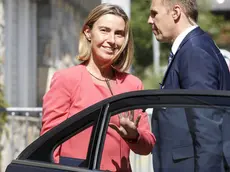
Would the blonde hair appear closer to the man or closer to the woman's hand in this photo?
the man

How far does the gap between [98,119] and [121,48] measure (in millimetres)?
914

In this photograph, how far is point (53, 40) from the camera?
40.9 feet

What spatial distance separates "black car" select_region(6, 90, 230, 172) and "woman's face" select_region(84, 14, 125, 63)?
740mm

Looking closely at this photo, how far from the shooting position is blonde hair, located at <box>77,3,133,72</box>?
17.1 feet

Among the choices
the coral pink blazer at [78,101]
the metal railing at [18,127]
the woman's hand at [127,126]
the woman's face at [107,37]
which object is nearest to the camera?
the woman's hand at [127,126]

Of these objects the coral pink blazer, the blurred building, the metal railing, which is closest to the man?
the coral pink blazer

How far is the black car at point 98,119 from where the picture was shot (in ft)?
13.8

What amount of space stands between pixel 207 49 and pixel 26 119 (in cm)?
408

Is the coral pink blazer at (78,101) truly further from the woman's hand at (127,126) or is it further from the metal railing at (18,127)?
the metal railing at (18,127)

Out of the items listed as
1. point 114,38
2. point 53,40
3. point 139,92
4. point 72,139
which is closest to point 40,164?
point 72,139

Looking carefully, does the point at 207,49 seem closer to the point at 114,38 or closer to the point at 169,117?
the point at 114,38

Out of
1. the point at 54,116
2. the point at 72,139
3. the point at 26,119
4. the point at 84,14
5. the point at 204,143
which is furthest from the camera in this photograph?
the point at 84,14

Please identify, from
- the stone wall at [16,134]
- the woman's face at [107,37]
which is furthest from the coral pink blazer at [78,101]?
the stone wall at [16,134]

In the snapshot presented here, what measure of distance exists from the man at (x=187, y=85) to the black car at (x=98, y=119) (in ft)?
0.16
